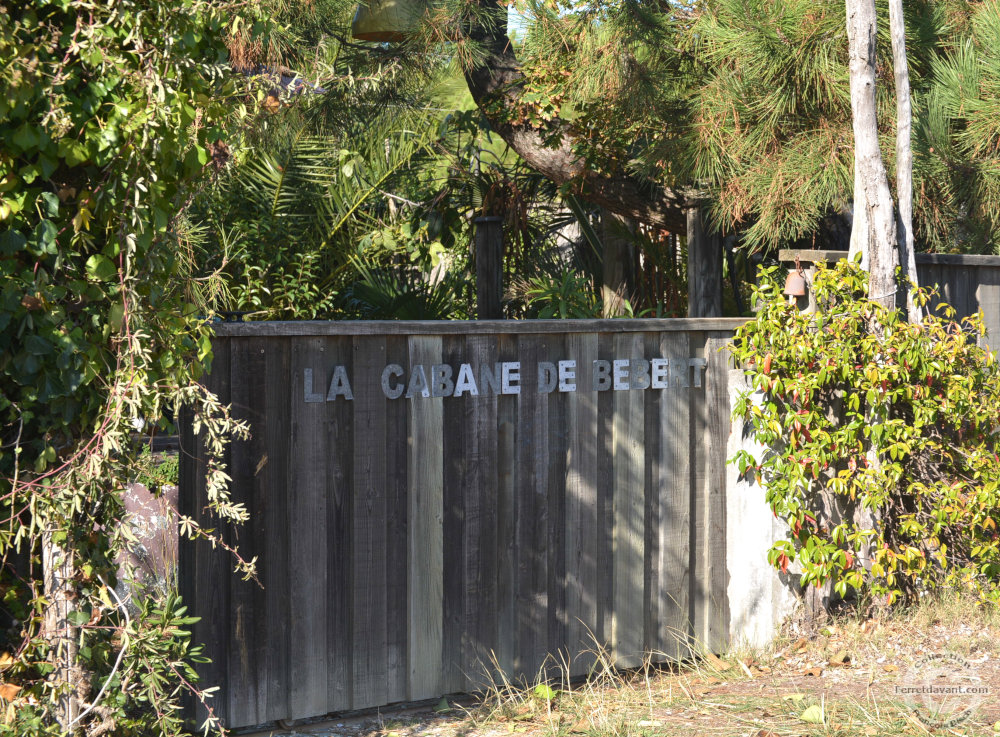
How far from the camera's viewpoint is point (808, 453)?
468 cm

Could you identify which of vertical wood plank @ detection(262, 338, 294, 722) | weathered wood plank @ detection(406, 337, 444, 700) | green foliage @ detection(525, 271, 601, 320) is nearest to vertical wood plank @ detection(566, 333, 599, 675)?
weathered wood plank @ detection(406, 337, 444, 700)

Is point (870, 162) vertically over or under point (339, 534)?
over

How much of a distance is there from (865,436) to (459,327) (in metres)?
2.05

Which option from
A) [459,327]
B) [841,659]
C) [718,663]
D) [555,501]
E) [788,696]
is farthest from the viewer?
[718,663]

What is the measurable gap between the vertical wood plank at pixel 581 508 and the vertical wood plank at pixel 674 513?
0.39m

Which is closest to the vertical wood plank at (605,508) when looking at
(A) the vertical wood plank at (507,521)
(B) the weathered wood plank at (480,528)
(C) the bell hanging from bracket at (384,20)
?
(A) the vertical wood plank at (507,521)

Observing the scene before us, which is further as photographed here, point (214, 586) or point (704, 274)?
point (704, 274)

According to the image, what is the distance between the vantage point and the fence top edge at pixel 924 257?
4.81 m

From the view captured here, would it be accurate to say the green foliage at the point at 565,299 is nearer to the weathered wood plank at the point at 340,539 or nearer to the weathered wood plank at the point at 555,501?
the weathered wood plank at the point at 555,501

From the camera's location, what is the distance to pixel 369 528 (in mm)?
4020

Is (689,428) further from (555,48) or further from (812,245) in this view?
(555,48)

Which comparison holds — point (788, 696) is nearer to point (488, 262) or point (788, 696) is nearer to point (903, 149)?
point (903, 149)

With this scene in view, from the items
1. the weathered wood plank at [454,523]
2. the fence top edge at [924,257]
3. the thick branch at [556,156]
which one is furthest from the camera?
the thick branch at [556,156]

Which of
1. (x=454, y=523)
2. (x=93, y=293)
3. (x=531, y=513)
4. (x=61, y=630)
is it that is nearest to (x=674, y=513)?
(x=531, y=513)
